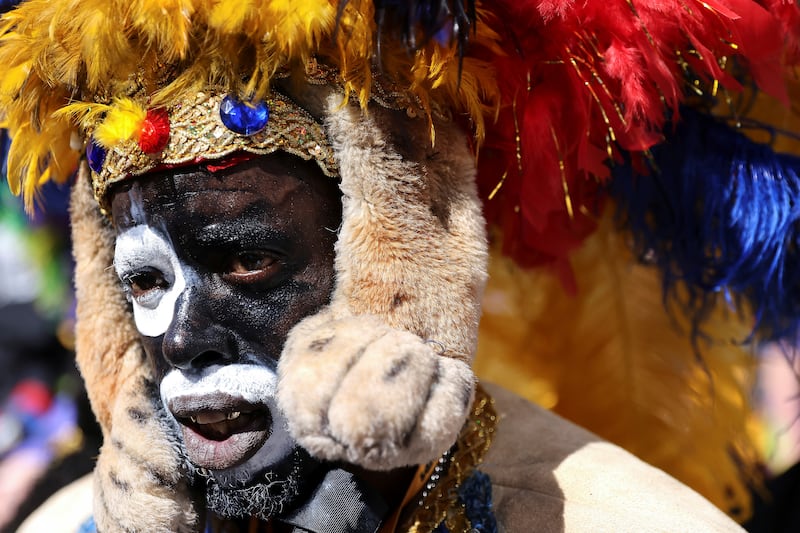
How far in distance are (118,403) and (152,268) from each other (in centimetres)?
Result: 38

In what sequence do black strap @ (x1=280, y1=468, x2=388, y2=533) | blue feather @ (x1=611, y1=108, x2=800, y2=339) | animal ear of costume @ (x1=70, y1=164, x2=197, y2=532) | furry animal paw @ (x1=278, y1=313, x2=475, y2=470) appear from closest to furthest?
1. furry animal paw @ (x1=278, y1=313, x2=475, y2=470)
2. black strap @ (x1=280, y1=468, x2=388, y2=533)
3. animal ear of costume @ (x1=70, y1=164, x2=197, y2=532)
4. blue feather @ (x1=611, y1=108, x2=800, y2=339)

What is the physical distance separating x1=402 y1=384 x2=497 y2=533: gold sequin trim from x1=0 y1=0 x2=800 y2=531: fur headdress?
0.31 meters

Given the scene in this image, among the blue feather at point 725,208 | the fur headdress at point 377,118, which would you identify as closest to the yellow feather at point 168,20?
the fur headdress at point 377,118

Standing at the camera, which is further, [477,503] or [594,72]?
[477,503]

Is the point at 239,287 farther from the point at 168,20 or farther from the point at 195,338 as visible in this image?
the point at 168,20

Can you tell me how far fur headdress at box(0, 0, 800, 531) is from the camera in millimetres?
1440

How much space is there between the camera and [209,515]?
1.84 m

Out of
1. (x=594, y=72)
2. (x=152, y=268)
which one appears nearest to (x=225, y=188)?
(x=152, y=268)

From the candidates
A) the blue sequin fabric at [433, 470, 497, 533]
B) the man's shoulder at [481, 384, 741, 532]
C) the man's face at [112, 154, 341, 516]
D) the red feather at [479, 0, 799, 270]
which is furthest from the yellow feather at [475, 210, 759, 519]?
the man's face at [112, 154, 341, 516]

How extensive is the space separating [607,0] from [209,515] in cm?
129

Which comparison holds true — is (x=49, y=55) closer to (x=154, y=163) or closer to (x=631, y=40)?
(x=154, y=163)

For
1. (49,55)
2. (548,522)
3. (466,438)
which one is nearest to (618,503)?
(548,522)

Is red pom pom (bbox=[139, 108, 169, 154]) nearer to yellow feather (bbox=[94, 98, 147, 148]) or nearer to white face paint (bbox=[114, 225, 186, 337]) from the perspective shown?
yellow feather (bbox=[94, 98, 147, 148])

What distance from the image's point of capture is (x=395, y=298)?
1.55 metres
